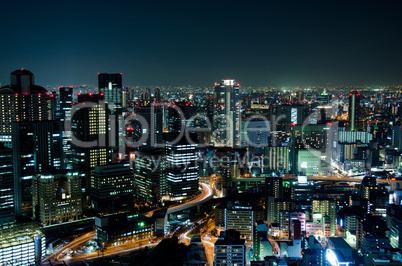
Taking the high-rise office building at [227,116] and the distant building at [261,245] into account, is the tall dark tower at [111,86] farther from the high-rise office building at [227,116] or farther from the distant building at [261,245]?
the distant building at [261,245]

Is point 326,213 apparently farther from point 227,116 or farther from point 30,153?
point 227,116

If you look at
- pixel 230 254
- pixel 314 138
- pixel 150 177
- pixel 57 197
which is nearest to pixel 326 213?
pixel 230 254

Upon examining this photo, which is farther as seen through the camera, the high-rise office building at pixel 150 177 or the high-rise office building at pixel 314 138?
the high-rise office building at pixel 314 138

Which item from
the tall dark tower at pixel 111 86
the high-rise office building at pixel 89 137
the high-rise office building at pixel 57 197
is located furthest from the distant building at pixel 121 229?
the tall dark tower at pixel 111 86

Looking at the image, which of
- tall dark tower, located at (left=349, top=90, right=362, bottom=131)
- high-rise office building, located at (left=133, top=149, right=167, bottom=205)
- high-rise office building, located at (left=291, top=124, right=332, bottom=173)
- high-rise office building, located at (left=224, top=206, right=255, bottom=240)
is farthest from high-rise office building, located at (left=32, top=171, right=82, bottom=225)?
tall dark tower, located at (left=349, top=90, right=362, bottom=131)

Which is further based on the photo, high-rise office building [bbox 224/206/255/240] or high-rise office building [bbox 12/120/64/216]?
high-rise office building [bbox 12/120/64/216]

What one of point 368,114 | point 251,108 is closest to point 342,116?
point 368,114

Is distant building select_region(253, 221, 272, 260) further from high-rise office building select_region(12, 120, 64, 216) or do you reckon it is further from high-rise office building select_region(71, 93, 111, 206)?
high-rise office building select_region(12, 120, 64, 216)
